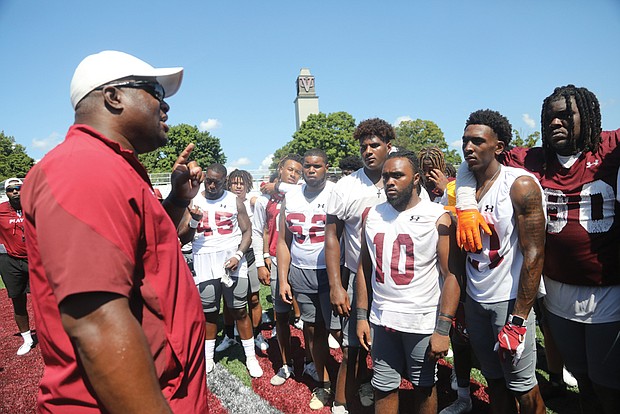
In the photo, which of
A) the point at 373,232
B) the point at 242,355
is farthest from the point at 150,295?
the point at 242,355

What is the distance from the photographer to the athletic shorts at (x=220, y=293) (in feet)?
15.6

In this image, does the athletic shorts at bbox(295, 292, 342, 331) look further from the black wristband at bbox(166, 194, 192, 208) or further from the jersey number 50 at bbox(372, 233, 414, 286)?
the black wristband at bbox(166, 194, 192, 208)

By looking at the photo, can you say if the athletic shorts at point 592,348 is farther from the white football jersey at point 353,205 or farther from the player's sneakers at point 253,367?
the player's sneakers at point 253,367

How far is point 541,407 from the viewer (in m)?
2.66

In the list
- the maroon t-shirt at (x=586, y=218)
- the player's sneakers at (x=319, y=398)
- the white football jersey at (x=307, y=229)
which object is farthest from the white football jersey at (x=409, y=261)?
the player's sneakers at (x=319, y=398)

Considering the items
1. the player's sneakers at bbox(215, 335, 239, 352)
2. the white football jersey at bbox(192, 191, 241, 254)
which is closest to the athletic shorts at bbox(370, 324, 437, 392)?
the white football jersey at bbox(192, 191, 241, 254)

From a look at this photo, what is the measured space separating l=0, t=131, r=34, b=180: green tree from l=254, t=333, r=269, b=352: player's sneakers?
154ft

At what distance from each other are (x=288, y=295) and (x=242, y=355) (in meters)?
1.67

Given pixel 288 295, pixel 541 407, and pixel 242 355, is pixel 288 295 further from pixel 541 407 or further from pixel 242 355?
pixel 541 407

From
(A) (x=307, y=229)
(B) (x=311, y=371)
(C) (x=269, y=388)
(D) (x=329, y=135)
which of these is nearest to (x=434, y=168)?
(A) (x=307, y=229)

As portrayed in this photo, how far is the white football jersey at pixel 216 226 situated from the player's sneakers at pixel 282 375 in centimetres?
167

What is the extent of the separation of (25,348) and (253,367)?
395 centimetres

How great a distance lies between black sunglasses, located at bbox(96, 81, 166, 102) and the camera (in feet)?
4.39

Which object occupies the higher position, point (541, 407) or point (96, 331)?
point (96, 331)
